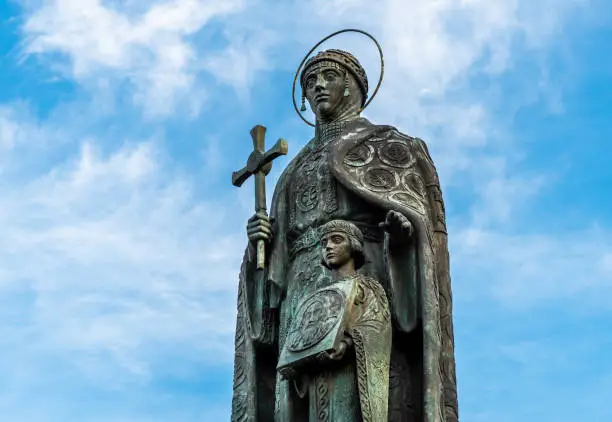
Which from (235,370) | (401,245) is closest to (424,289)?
(401,245)

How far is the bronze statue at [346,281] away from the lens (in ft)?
38.2

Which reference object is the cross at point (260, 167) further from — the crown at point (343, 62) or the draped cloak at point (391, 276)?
the crown at point (343, 62)

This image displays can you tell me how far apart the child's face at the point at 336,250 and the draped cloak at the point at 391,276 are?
44cm

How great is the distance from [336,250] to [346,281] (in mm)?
400

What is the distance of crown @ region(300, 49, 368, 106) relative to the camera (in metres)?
14.1

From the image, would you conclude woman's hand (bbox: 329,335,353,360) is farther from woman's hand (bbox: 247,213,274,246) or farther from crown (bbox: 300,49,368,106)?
crown (bbox: 300,49,368,106)

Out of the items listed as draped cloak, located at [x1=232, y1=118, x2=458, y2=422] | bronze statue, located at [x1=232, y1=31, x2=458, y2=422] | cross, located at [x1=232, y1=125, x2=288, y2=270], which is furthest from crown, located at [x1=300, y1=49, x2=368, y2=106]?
cross, located at [x1=232, y1=125, x2=288, y2=270]

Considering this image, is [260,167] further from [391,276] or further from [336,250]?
[391,276]

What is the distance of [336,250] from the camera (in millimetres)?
12320

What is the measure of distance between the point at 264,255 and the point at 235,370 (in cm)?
129

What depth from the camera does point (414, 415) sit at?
11.8 meters

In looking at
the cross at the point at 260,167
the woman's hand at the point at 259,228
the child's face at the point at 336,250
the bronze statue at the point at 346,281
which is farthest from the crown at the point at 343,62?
the child's face at the point at 336,250

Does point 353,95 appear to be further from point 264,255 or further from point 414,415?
point 414,415

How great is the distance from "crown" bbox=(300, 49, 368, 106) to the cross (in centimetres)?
113
